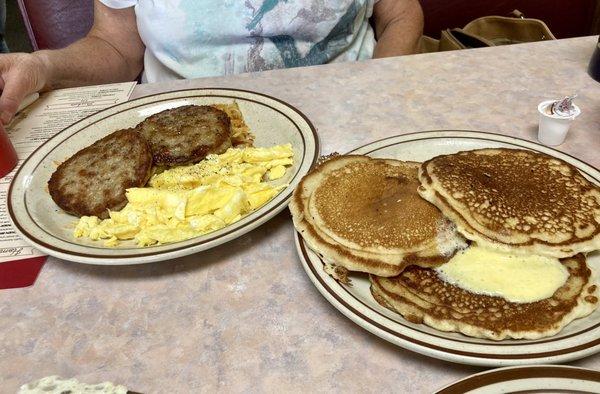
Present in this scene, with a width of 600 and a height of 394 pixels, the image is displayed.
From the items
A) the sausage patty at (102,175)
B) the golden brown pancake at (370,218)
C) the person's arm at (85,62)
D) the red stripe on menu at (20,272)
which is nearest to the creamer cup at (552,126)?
the golden brown pancake at (370,218)

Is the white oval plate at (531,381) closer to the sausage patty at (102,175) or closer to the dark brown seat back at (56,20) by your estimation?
the sausage patty at (102,175)

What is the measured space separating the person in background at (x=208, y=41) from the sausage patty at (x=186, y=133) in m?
0.44

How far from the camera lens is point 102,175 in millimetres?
1149

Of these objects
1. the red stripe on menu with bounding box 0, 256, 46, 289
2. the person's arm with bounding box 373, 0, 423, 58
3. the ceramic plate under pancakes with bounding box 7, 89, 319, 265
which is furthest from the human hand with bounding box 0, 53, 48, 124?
the person's arm with bounding box 373, 0, 423, 58

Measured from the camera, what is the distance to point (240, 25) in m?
1.66

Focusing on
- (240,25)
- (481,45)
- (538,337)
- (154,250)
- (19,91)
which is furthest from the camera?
(481,45)

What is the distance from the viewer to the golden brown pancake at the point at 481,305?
0.69 m

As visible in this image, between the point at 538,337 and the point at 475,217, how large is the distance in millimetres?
215

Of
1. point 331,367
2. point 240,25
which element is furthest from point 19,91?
point 331,367

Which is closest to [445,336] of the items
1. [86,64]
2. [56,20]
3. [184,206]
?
[184,206]

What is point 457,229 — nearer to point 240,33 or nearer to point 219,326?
point 219,326

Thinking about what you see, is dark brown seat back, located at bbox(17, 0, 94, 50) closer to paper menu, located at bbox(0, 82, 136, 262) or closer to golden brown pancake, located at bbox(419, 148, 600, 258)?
paper menu, located at bbox(0, 82, 136, 262)

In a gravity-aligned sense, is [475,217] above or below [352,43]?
above

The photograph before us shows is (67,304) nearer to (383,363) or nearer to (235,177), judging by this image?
(235,177)
